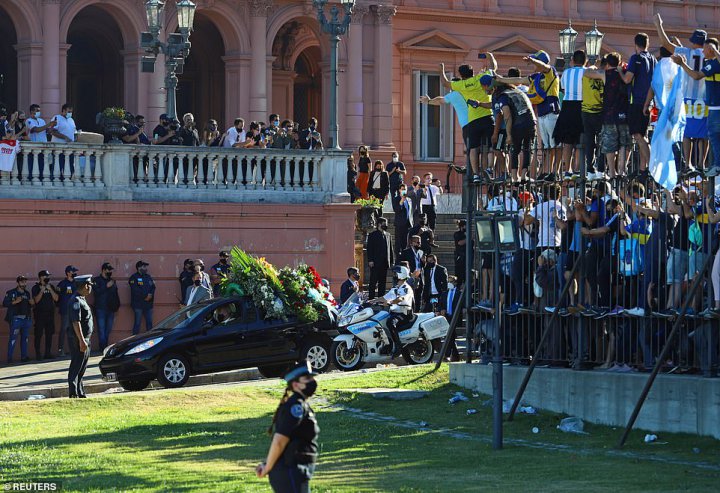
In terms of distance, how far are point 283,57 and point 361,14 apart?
133 inches

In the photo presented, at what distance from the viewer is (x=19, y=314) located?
1161 inches

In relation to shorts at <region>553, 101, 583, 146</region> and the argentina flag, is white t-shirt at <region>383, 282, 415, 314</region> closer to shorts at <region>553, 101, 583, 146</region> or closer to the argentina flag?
shorts at <region>553, 101, 583, 146</region>

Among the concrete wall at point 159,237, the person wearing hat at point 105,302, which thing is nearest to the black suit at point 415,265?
the concrete wall at point 159,237

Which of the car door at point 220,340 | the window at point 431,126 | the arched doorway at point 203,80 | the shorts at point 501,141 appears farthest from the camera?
the window at point 431,126

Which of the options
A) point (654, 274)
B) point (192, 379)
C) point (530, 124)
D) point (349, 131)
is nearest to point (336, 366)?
point (192, 379)

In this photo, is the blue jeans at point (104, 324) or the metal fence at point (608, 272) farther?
the blue jeans at point (104, 324)

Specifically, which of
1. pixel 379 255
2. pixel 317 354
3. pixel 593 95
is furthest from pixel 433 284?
pixel 593 95

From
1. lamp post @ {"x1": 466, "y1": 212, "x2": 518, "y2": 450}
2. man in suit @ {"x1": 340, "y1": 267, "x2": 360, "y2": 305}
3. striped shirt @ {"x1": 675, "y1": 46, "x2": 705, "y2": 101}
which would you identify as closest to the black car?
man in suit @ {"x1": 340, "y1": 267, "x2": 360, "y2": 305}

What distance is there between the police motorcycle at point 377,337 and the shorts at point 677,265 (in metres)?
8.51

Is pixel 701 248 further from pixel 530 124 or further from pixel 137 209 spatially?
pixel 137 209

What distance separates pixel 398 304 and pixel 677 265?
9.05 metres

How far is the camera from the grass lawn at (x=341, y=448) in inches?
625

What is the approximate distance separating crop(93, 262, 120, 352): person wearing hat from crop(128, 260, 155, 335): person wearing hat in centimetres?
38

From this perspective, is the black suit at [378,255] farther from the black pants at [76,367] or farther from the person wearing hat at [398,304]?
the black pants at [76,367]
